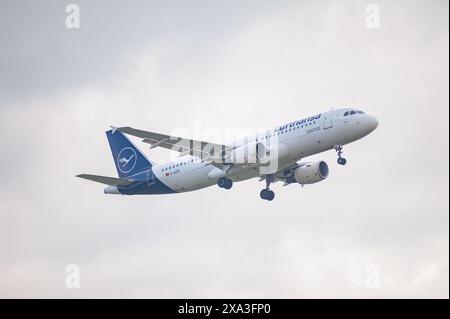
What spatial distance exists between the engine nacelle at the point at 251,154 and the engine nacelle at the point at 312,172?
697 centimetres

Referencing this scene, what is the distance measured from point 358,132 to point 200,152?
41.9 feet

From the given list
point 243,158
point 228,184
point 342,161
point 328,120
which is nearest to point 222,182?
point 228,184

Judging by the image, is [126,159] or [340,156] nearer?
[340,156]

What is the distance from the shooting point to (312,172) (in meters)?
67.8

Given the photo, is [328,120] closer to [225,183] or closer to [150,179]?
[225,183]

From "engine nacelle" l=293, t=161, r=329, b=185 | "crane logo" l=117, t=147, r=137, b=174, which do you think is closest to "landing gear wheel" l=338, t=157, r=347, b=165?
"engine nacelle" l=293, t=161, r=329, b=185

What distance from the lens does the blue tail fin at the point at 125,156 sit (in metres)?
72.6

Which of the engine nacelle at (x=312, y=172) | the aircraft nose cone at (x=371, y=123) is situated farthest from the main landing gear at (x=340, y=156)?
the engine nacelle at (x=312, y=172)

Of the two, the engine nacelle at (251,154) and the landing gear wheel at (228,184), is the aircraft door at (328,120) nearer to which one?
the engine nacelle at (251,154)

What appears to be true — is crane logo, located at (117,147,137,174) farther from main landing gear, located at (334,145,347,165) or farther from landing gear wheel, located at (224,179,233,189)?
main landing gear, located at (334,145,347,165)

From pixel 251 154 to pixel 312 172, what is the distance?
8260mm
